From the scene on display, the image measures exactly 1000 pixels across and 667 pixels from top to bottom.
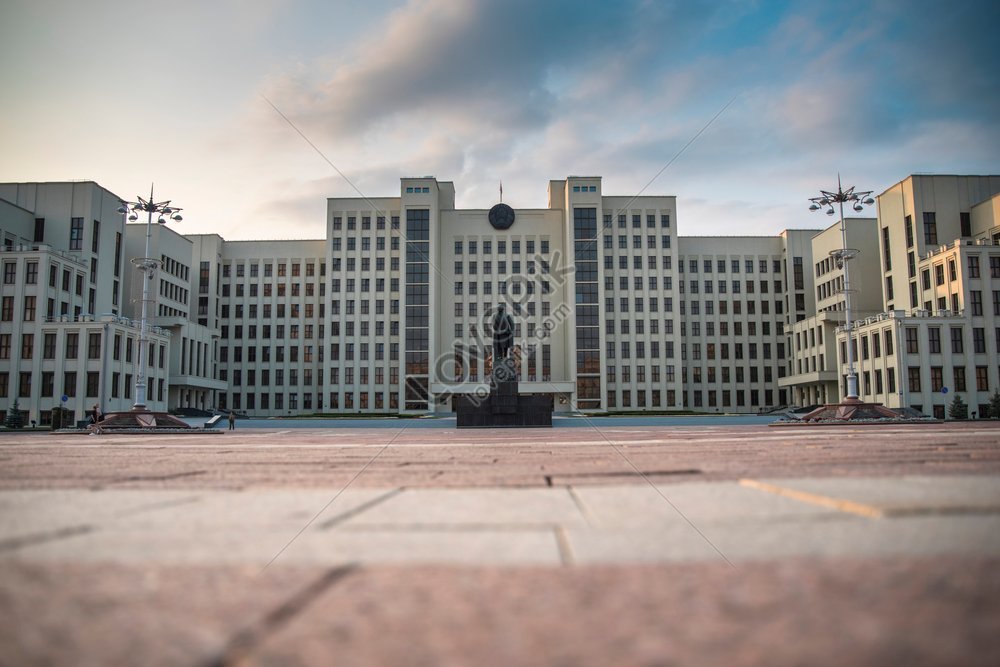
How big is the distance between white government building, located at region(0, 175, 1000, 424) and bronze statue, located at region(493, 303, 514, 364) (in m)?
43.2

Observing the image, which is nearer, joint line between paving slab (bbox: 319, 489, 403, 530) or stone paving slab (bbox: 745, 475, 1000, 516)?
stone paving slab (bbox: 745, 475, 1000, 516)

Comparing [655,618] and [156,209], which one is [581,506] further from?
[156,209]

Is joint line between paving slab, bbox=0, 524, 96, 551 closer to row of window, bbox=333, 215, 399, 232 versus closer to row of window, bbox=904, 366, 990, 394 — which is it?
row of window, bbox=904, 366, 990, 394

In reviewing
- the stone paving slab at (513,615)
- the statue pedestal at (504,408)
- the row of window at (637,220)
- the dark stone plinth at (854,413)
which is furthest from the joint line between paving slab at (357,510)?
the row of window at (637,220)

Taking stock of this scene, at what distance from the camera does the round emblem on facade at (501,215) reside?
8631 centimetres

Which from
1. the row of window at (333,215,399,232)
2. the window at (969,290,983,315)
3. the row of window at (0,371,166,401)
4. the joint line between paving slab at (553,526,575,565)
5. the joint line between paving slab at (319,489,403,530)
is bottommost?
the joint line between paving slab at (319,489,403,530)

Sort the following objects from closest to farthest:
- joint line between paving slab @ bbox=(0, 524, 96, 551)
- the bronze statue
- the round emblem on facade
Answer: joint line between paving slab @ bbox=(0, 524, 96, 551)
the bronze statue
the round emblem on facade

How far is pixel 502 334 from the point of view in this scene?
33.4 m

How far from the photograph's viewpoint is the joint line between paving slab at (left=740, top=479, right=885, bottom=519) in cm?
301

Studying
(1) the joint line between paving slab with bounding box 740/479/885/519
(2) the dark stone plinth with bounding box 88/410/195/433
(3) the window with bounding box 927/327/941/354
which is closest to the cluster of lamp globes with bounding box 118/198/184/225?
(2) the dark stone plinth with bounding box 88/410/195/433

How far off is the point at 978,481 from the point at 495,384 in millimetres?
28988

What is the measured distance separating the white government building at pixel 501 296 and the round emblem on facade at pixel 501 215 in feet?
0.62

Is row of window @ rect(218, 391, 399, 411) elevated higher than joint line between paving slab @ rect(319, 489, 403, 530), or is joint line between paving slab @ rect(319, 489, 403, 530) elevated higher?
joint line between paving slab @ rect(319, 489, 403, 530)

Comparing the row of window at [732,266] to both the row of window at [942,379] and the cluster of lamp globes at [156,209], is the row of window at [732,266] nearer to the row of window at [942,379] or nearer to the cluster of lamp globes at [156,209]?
the row of window at [942,379]
